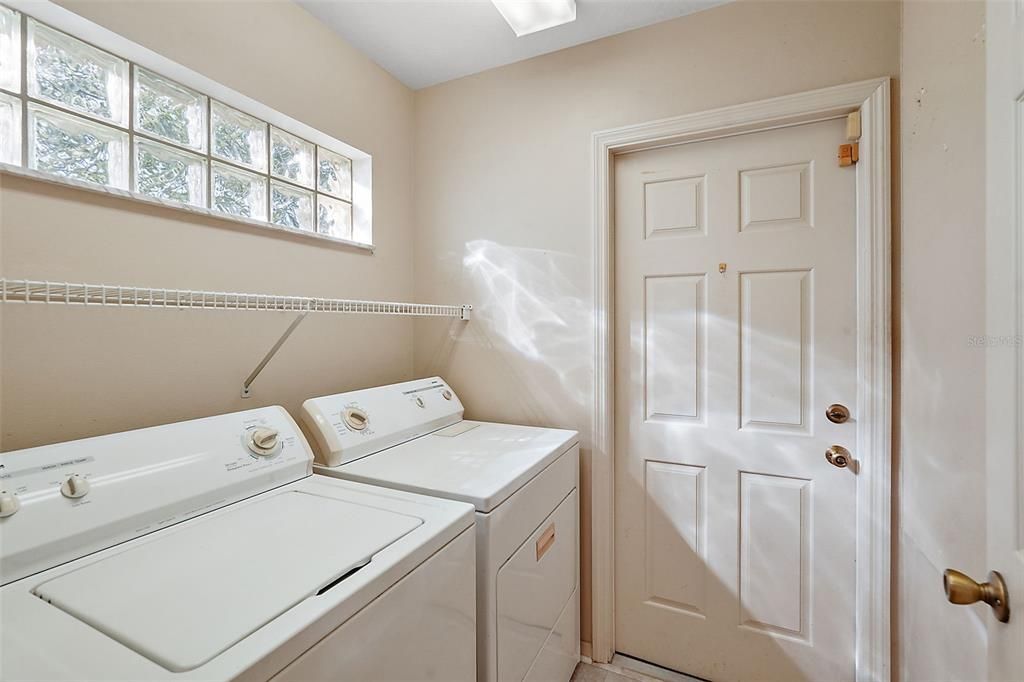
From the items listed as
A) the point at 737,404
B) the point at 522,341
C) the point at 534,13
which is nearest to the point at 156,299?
the point at 522,341

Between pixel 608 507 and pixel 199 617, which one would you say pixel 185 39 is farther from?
pixel 608 507

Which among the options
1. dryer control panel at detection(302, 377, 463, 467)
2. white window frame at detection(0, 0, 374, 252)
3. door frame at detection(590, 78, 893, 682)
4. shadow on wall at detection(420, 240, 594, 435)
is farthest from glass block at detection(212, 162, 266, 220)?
door frame at detection(590, 78, 893, 682)

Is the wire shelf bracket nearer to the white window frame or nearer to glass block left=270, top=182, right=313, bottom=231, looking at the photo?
the white window frame

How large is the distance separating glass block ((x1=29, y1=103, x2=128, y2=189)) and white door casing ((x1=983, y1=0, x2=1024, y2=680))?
1823 mm

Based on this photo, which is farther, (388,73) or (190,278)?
(388,73)

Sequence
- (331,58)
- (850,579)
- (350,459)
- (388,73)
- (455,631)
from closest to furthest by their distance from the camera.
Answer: (455,631)
(350,459)
(850,579)
(331,58)
(388,73)

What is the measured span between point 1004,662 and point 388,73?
2554mm

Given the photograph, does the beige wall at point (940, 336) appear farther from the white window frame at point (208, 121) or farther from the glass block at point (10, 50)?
the glass block at point (10, 50)

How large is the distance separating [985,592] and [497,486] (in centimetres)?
89

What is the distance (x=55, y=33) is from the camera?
3.68 feet

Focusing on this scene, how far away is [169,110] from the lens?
1.34 meters

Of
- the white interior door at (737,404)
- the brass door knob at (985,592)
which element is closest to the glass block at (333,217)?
the white interior door at (737,404)

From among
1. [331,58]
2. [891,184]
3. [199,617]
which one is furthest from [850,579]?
[331,58]

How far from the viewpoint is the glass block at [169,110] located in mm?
1272
